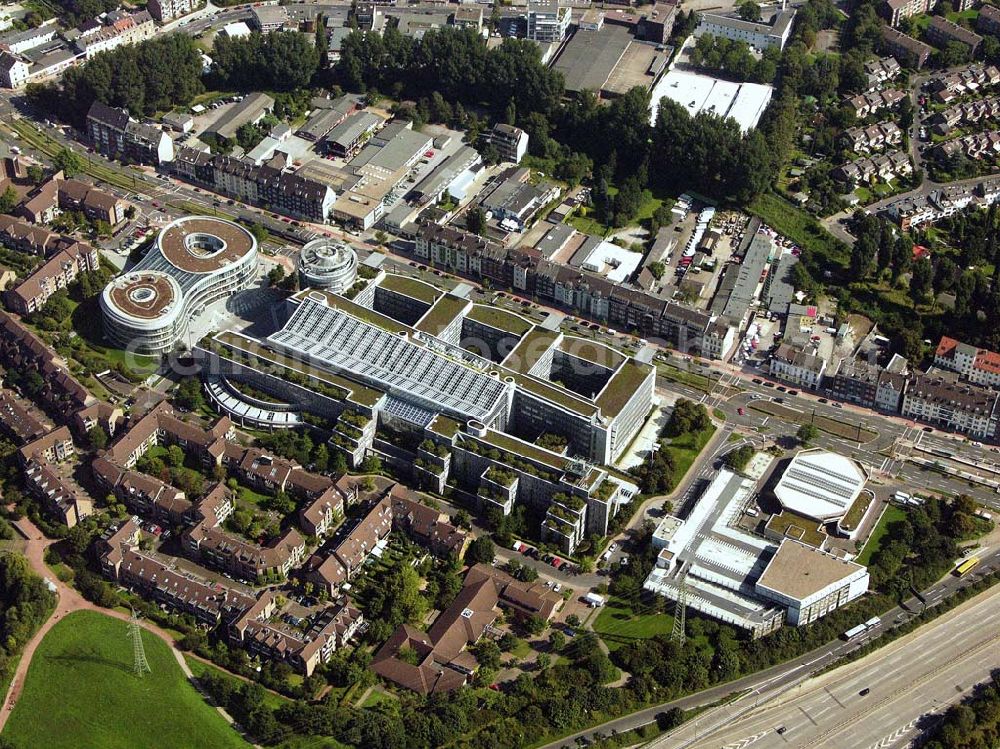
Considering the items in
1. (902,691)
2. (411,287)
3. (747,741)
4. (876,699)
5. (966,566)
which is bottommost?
(747,741)

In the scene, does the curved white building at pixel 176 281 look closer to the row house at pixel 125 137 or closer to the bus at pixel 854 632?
the row house at pixel 125 137

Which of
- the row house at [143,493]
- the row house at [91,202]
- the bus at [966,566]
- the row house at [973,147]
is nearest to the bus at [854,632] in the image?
the bus at [966,566]

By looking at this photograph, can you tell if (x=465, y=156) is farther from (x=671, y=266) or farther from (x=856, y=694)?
(x=856, y=694)

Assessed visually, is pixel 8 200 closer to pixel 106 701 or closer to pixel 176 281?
pixel 176 281

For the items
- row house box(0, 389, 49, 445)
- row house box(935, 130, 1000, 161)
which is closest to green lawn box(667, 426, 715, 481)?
row house box(0, 389, 49, 445)

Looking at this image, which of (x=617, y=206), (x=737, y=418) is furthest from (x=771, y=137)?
(x=737, y=418)

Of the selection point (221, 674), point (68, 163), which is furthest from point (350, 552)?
point (68, 163)

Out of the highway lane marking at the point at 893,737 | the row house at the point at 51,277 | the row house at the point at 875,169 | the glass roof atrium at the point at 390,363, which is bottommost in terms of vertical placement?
the highway lane marking at the point at 893,737
